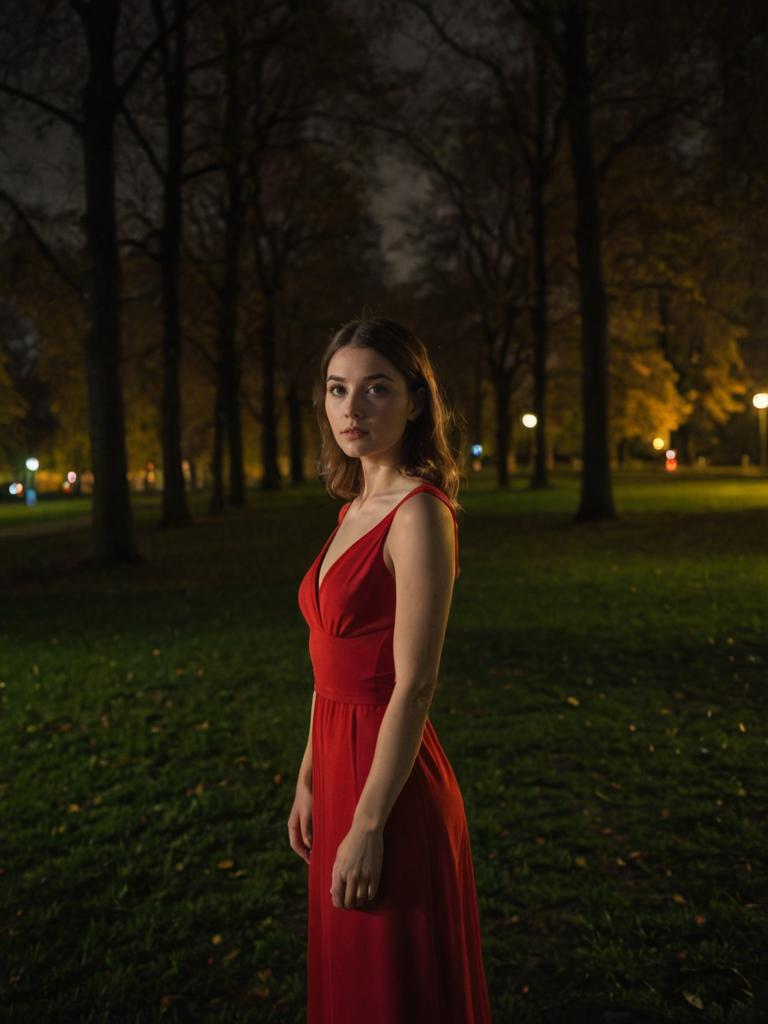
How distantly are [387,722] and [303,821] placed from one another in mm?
700

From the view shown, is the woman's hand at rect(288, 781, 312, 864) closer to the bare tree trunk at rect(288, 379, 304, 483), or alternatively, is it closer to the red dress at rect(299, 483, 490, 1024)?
the red dress at rect(299, 483, 490, 1024)

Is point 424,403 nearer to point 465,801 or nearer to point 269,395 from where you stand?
point 465,801

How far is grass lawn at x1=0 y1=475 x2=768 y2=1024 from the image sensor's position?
3.67 meters

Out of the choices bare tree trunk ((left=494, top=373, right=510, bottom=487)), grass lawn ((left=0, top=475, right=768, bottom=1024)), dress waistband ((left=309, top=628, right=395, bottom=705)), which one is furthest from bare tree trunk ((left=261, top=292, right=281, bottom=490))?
dress waistband ((left=309, top=628, right=395, bottom=705))

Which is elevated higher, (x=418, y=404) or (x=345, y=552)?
(x=418, y=404)

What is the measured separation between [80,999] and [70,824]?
174 centimetres

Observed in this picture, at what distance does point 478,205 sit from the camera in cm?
3647

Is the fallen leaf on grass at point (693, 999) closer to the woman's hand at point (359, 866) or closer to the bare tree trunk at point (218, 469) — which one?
the woman's hand at point (359, 866)

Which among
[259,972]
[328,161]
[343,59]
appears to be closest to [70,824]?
[259,972]

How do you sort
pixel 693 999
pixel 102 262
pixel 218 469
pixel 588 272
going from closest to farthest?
pixel 693 999 → pixel 102 262 → pixel 588 272 → pixel 218 469

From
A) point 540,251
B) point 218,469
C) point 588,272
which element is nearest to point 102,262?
point 588,272

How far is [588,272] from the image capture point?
19.7 m

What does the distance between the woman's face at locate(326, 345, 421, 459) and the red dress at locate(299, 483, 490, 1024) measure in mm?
195

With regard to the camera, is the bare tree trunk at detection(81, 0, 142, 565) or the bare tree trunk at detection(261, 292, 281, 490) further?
the bare tree trunk at detection(261, 292, 281, 490)
